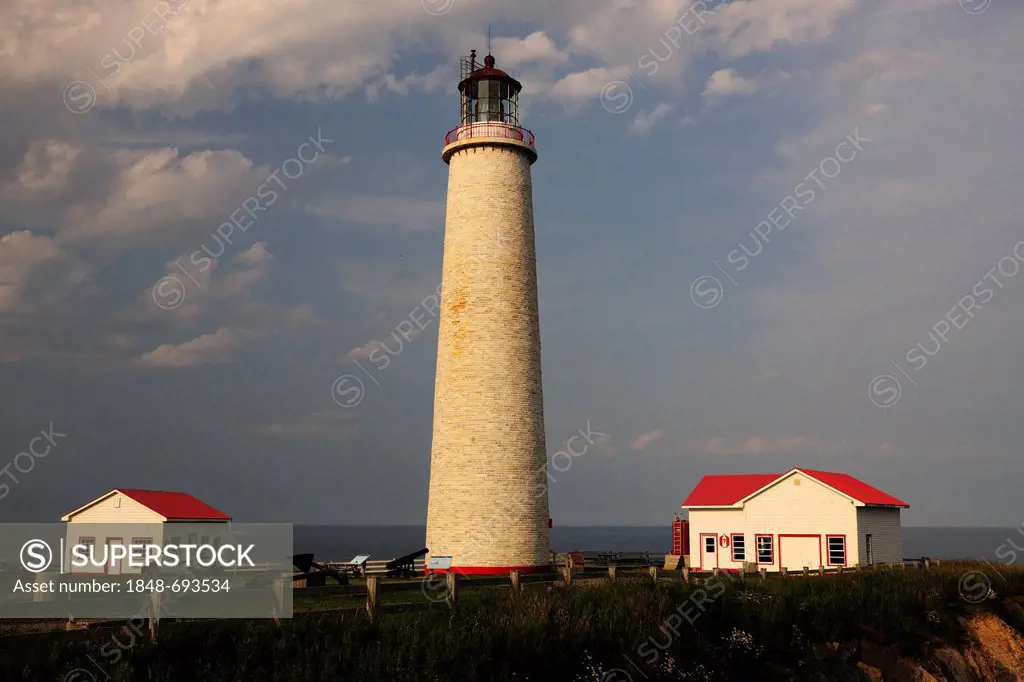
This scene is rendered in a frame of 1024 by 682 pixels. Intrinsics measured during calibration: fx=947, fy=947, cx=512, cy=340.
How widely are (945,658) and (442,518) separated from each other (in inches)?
622

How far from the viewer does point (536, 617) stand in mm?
19953

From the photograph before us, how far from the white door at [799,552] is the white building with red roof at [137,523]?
22.4 m

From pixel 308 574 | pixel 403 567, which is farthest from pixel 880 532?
pixel 308 574

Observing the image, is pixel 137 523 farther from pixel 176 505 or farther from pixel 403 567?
pixel 403 567

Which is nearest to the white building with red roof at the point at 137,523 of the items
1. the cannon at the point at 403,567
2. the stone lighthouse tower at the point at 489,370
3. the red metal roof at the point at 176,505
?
the red metal roof at the point at 176,505

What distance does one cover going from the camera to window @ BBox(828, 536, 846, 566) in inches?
1464

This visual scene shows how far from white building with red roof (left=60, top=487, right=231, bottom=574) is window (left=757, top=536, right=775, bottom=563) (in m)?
21.6

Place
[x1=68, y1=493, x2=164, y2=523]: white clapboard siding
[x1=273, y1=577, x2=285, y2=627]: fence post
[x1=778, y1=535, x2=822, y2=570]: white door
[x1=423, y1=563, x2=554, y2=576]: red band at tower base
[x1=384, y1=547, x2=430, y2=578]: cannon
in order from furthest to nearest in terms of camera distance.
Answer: [x1=778, y1=535, x2=822, y2=570]: white door, [x1=68, y1=493, x2=164, y2=523]: white clapboard siding, [x1=384, y1=547, x2=430, y2=578]: cannon, [x1=423, y1=563, x2=554, y2=576]: red band at tower base, [x1=273, y1=577, x2=285, y2=627]: fence post

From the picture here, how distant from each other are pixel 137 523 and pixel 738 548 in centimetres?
2430

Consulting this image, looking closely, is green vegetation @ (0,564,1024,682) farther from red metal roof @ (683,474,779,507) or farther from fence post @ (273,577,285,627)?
red metal roof @ (683,474,779,507)

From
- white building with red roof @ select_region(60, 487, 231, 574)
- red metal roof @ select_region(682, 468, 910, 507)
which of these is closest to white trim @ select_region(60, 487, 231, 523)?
white building with red roof @ select_region(60, 487, 231, 574)

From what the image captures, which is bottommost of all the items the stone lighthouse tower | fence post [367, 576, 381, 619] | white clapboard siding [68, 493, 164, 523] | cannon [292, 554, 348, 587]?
cannon [292, 554, 348, 587]

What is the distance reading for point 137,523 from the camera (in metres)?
36.7

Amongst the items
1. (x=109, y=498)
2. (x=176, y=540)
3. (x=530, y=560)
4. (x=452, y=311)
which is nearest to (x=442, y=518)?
(x=530, y=560)
